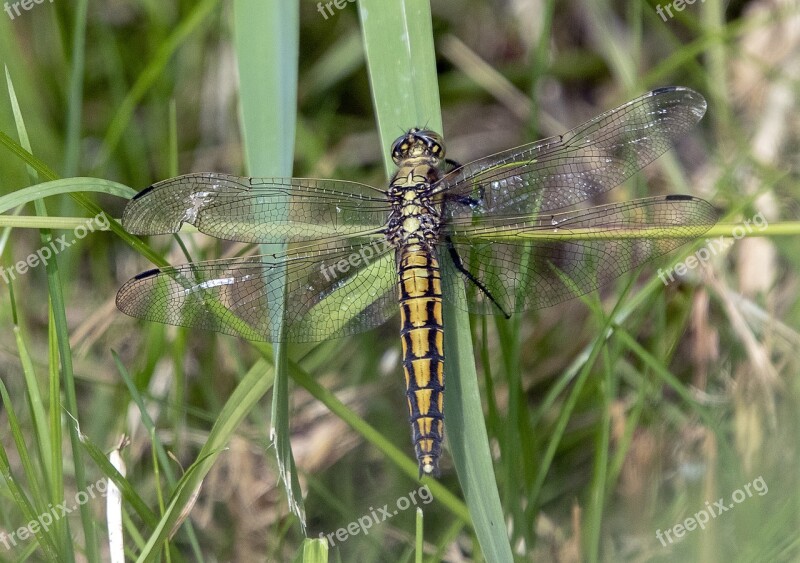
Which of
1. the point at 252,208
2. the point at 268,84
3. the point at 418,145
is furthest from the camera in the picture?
the point at 418,145

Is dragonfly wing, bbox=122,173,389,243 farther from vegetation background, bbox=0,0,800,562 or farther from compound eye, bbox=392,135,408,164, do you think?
vegetation background, bbox=0,0,800,562

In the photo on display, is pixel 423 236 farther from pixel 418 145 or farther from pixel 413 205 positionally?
pixel 418 145

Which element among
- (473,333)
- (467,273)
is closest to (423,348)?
(473,333)

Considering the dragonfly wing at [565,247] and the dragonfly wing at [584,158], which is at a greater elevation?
the dragonfly wing at [584,158]

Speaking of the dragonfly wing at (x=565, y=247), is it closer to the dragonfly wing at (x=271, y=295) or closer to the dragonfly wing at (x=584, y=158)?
the dragonfly wing at (x=584, y=158)

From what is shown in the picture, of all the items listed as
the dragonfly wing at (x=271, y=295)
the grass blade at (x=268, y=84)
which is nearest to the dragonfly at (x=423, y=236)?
the dragonfly wing at (x=271, y=295)

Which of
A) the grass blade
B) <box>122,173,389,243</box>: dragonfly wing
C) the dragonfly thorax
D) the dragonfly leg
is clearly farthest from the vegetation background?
the grass blade
